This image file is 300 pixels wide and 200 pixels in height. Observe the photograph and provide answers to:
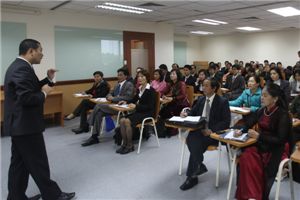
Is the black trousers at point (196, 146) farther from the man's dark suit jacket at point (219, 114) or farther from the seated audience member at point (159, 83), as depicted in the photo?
the seated audience member at point (159, 83)

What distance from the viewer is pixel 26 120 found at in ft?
7.63

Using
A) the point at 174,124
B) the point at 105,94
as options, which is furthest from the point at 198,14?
the point at 174,124

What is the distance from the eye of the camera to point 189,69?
6.99 m

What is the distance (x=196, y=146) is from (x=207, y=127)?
0.91ft

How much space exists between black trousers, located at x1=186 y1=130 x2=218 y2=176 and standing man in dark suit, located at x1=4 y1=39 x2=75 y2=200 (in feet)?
4.52

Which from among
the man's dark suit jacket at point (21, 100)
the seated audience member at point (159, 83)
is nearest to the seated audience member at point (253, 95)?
the seated audience member at point (159, 83)

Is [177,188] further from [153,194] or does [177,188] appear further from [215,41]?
[215,41]

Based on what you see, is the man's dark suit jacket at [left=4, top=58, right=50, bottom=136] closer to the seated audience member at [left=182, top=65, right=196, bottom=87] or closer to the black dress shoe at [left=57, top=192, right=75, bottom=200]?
the black dress shoe at [left=57, top=192, right=75, bottom=200]

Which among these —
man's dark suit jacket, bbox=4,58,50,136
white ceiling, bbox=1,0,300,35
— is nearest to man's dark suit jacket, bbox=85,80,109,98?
white ceiling, bbox=1,0,300,35

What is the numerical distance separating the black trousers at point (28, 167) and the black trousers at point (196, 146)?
137 centimetres

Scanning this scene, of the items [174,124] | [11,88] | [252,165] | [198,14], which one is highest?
[198,14]

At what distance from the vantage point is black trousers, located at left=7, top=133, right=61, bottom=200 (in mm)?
2383

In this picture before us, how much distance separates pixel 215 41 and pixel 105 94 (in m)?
10.0

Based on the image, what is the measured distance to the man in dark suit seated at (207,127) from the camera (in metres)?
2.94
